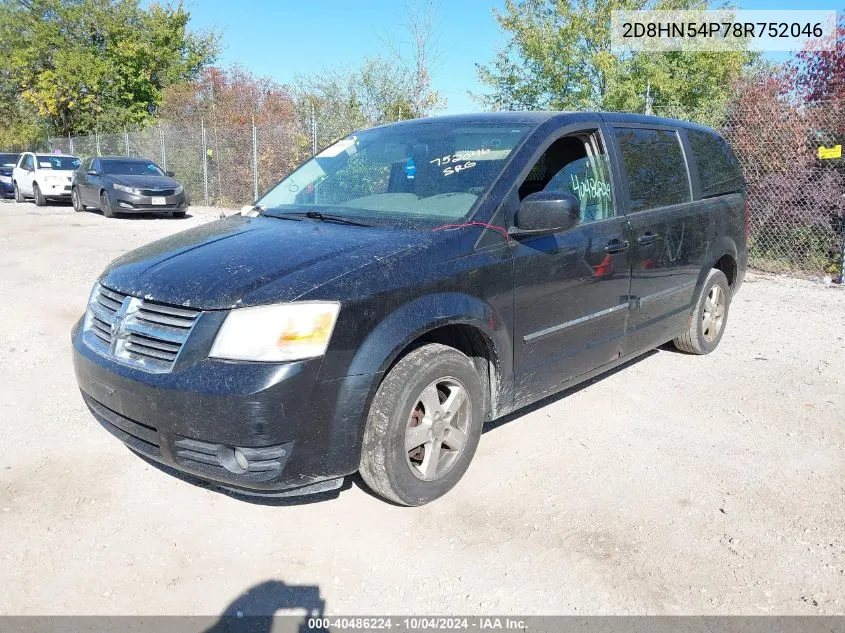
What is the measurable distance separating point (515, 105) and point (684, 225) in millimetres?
14497

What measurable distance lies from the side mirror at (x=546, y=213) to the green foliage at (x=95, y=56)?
31.4 m

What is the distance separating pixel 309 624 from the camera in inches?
97.4

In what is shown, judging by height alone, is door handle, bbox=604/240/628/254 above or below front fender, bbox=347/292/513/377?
above

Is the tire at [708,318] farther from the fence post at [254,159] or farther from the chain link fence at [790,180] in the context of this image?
the fence post at [254,159]

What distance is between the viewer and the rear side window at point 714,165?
525cm

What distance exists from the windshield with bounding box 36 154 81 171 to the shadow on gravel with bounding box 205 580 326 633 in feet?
69.0

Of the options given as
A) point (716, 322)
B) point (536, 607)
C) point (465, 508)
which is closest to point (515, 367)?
point (465, 508)

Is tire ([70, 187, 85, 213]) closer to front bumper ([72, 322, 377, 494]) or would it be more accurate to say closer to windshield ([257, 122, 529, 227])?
windshield ([257, 122, 529, 227])

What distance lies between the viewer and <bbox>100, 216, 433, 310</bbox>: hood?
2.79m

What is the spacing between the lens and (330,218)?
366 cm

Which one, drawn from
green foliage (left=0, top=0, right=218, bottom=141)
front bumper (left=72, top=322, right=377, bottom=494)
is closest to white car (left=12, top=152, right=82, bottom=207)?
green foliage (left=0, top=0, right=218, bottom=141)

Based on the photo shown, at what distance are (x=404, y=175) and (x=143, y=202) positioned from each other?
13.3m

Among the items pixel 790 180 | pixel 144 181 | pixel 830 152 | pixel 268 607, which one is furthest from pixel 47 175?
pixel 268 607

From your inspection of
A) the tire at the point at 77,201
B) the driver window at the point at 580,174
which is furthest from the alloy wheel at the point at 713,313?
the tire at the point at 77,201
